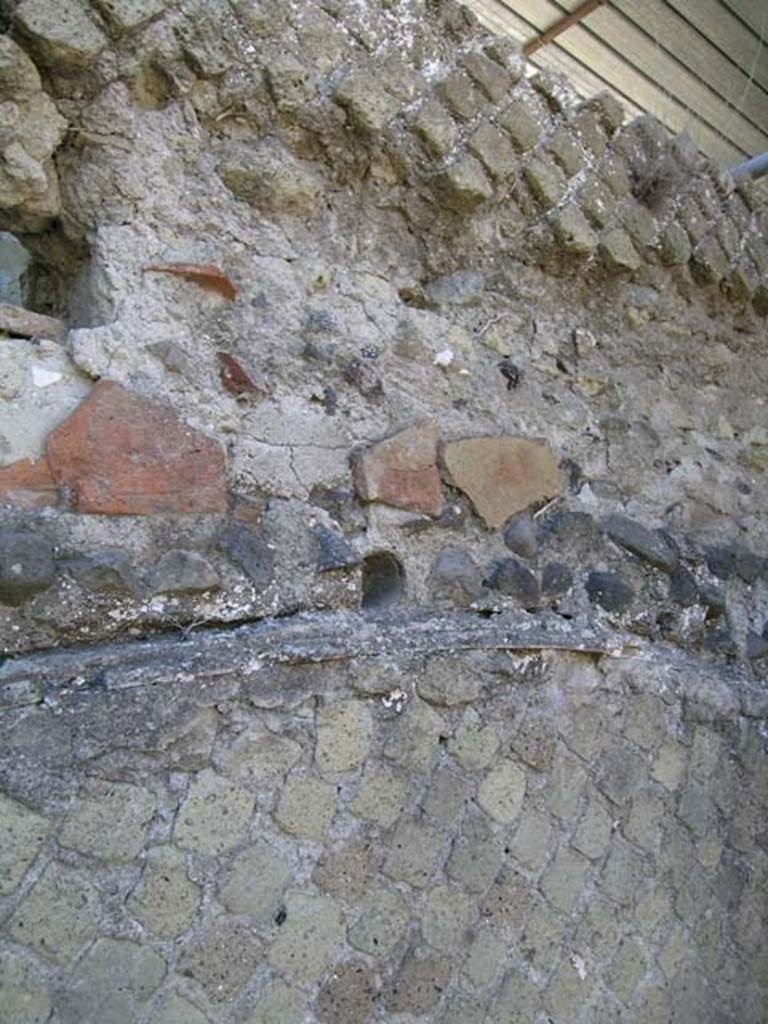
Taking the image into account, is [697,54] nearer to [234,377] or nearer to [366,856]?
[234,377]

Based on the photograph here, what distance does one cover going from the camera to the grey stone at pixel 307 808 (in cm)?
151

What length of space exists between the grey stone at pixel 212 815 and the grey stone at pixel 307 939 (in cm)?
15

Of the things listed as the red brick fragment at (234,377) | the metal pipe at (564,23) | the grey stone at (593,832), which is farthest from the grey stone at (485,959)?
the metal pipe at (564,23)

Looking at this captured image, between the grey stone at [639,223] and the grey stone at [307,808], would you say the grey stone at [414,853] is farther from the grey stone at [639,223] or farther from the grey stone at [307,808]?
the grey stone at [639,223]

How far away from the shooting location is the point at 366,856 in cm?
158

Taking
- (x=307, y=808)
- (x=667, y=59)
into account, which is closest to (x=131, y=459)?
(x=307, y=808)

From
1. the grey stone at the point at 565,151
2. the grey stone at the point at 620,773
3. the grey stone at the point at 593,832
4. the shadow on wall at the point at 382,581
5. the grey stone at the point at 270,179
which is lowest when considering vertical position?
the grey stone at the point at 593,832

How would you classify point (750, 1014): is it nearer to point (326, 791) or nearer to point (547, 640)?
point (547, 640)

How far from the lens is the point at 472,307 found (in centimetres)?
196

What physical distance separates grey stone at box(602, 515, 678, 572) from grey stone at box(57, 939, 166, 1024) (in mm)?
1219

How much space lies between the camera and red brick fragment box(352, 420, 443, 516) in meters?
1.70

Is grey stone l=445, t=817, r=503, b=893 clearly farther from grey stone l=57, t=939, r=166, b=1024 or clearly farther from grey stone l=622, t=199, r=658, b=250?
grey stone l=622, t=199, r=658, b=250

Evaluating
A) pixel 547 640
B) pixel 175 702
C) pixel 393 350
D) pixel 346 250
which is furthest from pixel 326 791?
pixel 346 250

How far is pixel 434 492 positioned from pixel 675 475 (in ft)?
2.46
